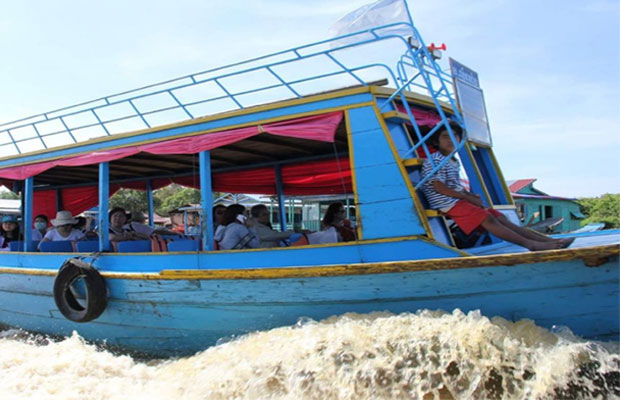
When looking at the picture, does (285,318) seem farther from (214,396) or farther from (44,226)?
(44,226)

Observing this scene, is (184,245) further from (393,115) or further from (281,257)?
(393,115)

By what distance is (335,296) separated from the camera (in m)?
3.95

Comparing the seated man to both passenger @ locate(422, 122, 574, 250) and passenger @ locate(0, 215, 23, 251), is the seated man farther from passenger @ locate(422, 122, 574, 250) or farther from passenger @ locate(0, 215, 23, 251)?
passenger @ locate(422, 122, 574, 250)

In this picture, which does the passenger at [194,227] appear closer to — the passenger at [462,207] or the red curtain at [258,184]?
the red curtain at [258,184]

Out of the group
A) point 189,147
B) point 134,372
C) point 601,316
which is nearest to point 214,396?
point 134,372

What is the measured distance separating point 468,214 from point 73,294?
412 centimetres

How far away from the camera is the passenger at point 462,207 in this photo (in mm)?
3807

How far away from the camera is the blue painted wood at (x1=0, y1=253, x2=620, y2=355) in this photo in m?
3.35

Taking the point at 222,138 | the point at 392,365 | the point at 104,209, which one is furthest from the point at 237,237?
the point at 392,365

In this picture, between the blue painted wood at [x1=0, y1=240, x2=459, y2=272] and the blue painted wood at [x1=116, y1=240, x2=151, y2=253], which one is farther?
the blue painted wood at [x1=116, y1=240, x2=151, y2=253]

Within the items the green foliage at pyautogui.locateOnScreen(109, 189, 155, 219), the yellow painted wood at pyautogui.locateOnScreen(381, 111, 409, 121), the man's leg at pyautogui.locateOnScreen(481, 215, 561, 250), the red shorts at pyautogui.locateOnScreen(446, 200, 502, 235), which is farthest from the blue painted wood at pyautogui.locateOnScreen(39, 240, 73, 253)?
the green foliage at pyautogui.locateOnScreen(109, 189, 155, 219)

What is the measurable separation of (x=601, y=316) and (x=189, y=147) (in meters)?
3.72

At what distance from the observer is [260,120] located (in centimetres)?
461

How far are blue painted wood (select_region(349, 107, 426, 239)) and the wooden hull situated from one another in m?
0.42
